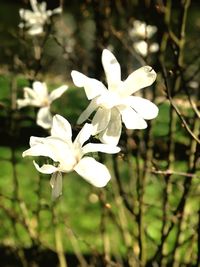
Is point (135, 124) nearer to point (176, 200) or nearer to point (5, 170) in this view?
point (176, 200)

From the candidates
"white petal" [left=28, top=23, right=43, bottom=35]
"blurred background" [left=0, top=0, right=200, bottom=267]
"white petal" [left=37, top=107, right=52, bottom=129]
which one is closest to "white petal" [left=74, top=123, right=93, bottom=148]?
"blurred background" [left=0, top=0, right=200, bottom=267]

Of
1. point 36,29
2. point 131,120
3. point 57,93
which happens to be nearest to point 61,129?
point 131,120

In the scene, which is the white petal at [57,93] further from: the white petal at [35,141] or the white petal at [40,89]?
the white petal at [35,141]

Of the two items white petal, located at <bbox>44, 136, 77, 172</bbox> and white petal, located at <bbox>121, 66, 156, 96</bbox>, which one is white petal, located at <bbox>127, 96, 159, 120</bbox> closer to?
white petal, located at <bbox>121, 66, 156, 96</bbox>

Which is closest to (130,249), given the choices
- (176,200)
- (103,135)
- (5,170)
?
(103,135)

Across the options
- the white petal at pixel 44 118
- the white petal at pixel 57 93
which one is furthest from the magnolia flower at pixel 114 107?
the white petal at pixel 44 118
